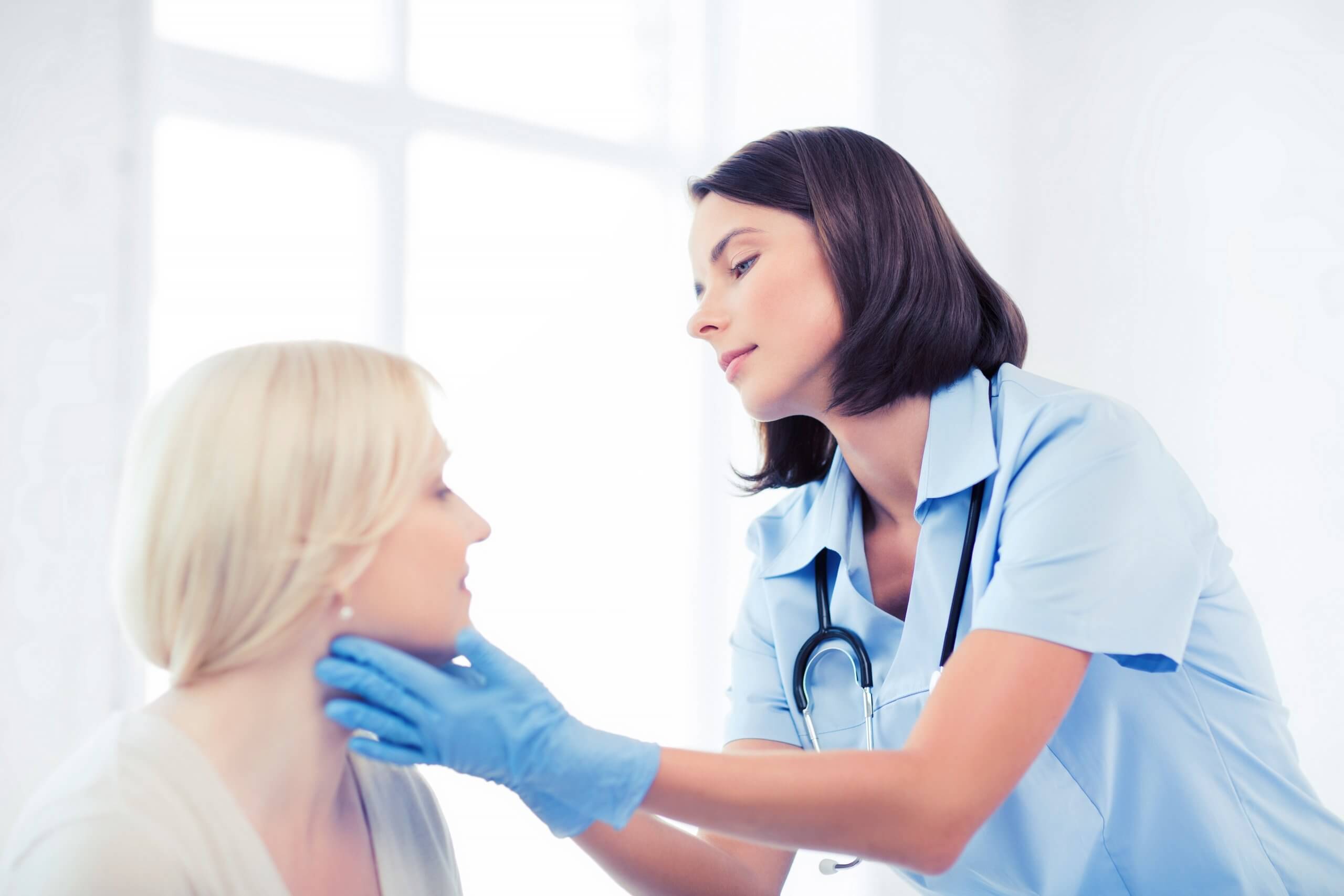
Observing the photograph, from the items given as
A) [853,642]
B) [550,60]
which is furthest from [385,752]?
[550,60]

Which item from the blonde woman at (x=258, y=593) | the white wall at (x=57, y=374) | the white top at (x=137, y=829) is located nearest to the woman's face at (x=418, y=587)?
the blonde woman at (x=258, y=593)

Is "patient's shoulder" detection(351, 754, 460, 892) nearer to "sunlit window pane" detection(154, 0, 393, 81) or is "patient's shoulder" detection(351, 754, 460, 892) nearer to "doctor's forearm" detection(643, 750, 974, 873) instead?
"doctor's forearm" detection(643, 750, 974, 873)

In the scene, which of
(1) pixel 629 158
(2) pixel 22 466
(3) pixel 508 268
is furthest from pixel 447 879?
(1) pixel 629 158

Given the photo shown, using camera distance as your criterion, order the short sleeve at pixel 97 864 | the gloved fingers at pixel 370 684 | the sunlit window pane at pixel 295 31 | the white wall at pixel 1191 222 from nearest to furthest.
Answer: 1. the short sleeve at pixel 97 864
2. the gloved fingers at pixel 370 684
3. the sunlit window pane at pixel 295 31
4. the white wall at pixel 1191 222

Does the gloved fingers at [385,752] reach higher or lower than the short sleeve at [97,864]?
higher

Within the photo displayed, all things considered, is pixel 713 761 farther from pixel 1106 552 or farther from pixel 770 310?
pixel 770 310

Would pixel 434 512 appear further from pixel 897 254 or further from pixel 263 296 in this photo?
pixel 263 296

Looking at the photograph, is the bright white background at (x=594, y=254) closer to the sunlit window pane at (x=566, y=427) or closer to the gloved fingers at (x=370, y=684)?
the sunlit window pane at (x=566, y=427)

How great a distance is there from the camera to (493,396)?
216cm

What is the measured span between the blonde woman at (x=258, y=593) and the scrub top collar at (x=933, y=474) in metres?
0.60

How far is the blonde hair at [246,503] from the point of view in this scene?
2.91ft

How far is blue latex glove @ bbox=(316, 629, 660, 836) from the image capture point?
0.90 m

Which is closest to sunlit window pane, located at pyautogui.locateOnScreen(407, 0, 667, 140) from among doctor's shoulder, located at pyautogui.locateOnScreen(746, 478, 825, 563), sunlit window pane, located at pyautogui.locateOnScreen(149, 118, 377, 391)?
sunlit window pane, located at pyautogui.locateOnScreen(149, 118, 377, 391)

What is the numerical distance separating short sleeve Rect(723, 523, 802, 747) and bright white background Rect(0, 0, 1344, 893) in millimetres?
788
